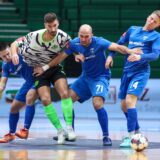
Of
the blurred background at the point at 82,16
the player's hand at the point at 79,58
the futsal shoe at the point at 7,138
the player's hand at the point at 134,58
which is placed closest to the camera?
the player's hand at the point at 134,58

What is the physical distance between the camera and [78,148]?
9.75 meters

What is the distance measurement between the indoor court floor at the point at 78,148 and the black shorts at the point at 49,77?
0.84 metres

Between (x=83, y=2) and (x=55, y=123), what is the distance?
978 centimetres

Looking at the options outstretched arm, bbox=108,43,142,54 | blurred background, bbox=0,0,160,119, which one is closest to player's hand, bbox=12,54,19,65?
outstretched arm, bbox=108,43,142,54

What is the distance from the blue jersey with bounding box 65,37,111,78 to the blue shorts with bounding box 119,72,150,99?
0.36 m

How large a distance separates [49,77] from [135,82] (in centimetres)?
128

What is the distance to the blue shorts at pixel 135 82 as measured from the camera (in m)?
10.1

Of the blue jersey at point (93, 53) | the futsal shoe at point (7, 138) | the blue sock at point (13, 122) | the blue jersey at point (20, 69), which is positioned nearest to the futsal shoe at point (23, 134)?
the futsal shoe at point (7, 138)

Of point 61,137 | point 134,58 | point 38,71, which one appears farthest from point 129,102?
point 38,71

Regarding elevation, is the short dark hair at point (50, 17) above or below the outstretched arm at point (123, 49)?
above

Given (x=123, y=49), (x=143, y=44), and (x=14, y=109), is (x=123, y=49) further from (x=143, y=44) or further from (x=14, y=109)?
(x=14, y=109)

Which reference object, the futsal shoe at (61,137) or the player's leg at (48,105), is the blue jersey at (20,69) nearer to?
the player's leg at (48,105)

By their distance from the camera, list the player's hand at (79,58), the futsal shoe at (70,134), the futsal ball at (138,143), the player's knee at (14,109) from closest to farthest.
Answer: the futsal ball at (138,143) → the futsal shoe at (70,134) → the player's hand at (79,58) → the player's knee at (14,109)

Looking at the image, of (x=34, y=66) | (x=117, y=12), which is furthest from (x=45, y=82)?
(x=117, y=12)
